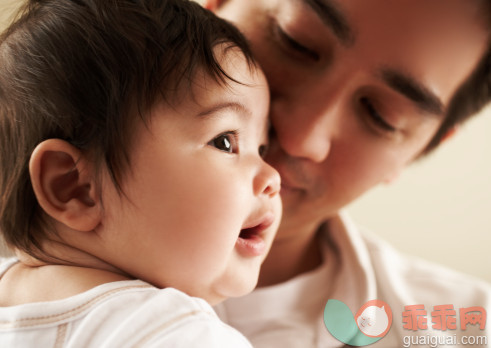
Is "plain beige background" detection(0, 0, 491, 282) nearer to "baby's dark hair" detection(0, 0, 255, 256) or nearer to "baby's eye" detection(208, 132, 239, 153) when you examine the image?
"baby's eye" detection(208, 132, 239, 153)

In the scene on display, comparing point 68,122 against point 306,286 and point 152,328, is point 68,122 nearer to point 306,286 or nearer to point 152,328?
point 152,328

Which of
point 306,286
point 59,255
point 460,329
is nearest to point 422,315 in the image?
point 460,329

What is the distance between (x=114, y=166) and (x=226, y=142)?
21 cm

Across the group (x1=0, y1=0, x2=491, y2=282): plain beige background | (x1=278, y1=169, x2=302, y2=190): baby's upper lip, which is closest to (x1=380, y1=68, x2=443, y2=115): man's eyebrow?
(x1=278, y1=169, x2=302, y2=190): baby's upper lip

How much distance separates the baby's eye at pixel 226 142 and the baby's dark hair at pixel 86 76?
10cm

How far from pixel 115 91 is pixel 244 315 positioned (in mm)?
688

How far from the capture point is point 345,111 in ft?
3.64

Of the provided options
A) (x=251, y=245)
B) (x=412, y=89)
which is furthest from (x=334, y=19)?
(x=251, y=245)

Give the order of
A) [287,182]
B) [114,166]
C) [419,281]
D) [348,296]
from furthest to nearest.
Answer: [419,281]
[348,296]
[287,182]
[114,166]

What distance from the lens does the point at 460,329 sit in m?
1.35

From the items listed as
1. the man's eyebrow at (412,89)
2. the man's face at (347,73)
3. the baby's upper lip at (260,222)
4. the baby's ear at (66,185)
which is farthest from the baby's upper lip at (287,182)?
the baby's ear at (66,185)

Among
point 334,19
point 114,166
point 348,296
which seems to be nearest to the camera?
point 114,166

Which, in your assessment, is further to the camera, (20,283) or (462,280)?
(462,280)

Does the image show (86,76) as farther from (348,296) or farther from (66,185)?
(348,296)
